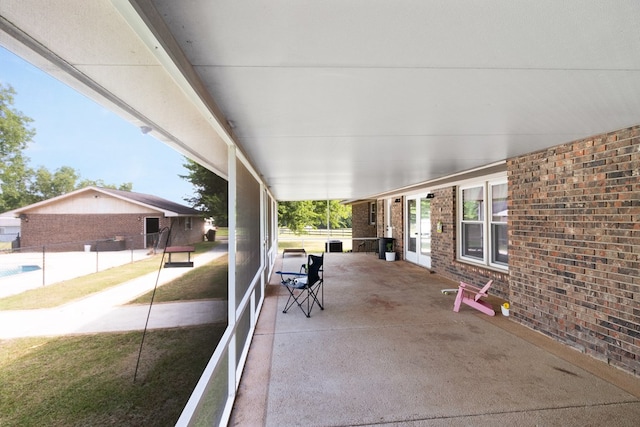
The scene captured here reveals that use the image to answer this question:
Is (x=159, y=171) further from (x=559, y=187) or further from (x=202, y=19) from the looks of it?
(x=559, y=187)

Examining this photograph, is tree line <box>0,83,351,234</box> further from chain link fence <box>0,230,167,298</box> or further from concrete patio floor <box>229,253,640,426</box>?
concrete patio floor <box>229,253,640,426</box>

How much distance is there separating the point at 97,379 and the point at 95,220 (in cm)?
167

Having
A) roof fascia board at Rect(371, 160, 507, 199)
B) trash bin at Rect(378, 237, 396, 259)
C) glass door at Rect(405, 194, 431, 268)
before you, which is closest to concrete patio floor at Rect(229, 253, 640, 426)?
roof fascia board at Rect(371, 160, 507, 199)

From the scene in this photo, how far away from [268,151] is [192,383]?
287 cm

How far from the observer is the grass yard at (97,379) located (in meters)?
1.26

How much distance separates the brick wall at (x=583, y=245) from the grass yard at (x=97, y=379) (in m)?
4.51

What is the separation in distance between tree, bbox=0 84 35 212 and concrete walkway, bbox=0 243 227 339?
38cm

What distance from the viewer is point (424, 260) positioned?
905cm

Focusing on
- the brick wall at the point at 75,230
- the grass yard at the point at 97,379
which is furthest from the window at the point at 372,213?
the brick wall at the point at 75,230

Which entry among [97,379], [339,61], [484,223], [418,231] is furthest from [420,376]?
[418,231]

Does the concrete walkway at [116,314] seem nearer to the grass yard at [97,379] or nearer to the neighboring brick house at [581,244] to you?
the grass yard at [97,379]

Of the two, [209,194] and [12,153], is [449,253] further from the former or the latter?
[12,153]

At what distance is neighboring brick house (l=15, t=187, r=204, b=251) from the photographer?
893 millimetres

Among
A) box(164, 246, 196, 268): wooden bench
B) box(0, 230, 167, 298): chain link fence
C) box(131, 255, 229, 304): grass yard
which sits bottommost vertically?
box(131, 255, 229, 304): grass yard
